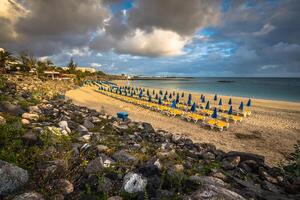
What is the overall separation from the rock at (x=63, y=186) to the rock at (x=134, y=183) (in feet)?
2.47

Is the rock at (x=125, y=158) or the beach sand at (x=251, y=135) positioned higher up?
the rock at (x=125, y=158)

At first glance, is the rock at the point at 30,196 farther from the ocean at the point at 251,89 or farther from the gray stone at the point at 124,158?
the ocean at the point at 251,89

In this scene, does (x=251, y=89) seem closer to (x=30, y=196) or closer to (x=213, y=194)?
(x=213, y=194)

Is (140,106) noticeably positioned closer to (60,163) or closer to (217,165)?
(217,165)

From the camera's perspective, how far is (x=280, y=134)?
31.1ft

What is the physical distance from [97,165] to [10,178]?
115 centimetres

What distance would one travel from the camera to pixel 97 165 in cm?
290

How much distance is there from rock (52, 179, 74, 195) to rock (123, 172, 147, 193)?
754mm

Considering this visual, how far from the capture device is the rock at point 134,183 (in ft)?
8.23

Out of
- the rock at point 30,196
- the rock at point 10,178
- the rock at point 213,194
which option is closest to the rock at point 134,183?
the rock at point 213,194

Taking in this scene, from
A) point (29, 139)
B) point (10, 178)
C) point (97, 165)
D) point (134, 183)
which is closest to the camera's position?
point (10, 178)

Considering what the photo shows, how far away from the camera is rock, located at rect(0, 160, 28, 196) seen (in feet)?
6.95

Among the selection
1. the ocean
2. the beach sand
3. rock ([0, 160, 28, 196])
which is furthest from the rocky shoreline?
the ocean

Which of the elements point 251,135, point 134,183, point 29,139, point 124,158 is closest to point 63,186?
point 134,183
